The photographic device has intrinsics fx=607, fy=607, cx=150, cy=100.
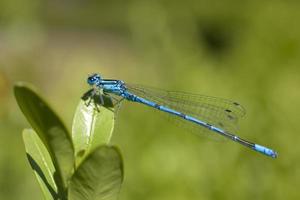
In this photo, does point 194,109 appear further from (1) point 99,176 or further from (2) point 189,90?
(1) point 99,176

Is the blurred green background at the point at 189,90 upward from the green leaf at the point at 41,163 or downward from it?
upward

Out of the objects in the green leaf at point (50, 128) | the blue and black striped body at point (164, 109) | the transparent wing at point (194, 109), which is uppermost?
the transparent wing at point (194, 109)

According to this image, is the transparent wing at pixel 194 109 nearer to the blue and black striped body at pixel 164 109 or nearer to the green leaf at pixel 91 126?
the blue and black striped body at pixel 164 109

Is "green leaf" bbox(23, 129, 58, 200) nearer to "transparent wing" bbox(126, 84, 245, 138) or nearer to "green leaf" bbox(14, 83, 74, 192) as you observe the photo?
"green leaf" bbox(14, 83, 74, 192)

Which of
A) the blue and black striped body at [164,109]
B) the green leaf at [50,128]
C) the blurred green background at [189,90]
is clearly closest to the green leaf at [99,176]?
the green leaf at [50,128]

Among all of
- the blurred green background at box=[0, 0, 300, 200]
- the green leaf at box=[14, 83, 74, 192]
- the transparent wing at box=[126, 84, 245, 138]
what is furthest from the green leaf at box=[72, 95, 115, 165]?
the blurred green background at box=[0, 0, 300, 200]
